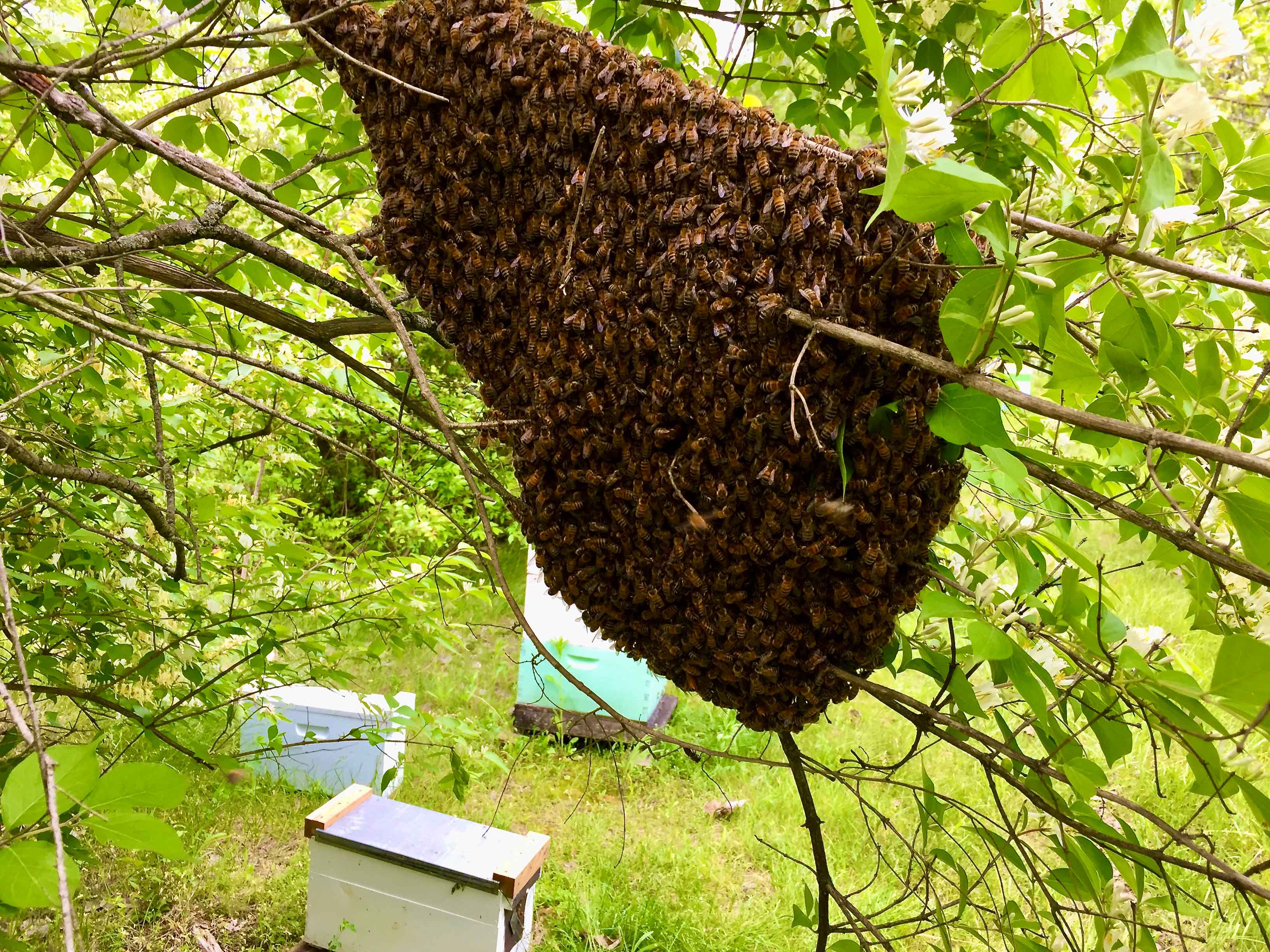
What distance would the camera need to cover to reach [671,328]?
3.00 ft

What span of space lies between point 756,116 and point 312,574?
1579mm

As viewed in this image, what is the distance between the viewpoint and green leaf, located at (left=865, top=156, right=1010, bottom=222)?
22.1 inches

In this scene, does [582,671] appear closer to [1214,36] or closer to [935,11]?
[935,11]

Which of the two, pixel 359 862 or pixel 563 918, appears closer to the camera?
pixel 359 862

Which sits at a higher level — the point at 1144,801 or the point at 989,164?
the point at 989,164

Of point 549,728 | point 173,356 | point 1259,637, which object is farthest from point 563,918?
point 1259,637

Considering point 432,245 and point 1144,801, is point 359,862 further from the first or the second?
point 1144,801

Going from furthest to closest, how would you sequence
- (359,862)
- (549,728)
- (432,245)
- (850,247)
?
(549,728), (359,862), (432,245), (850,247)

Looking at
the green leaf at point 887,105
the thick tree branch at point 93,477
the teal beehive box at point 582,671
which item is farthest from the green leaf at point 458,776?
the teal beehive box at point 582,671

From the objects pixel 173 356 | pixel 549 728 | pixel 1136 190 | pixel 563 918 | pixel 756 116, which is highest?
pixel 173 356

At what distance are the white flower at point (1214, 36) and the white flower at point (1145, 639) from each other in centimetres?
64

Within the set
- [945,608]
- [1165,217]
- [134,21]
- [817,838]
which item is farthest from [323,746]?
[1165,217]

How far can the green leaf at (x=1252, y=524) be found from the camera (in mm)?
744

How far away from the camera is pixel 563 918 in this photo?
10.1ft
